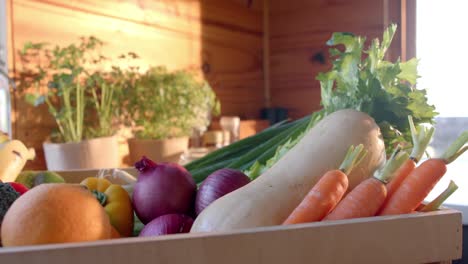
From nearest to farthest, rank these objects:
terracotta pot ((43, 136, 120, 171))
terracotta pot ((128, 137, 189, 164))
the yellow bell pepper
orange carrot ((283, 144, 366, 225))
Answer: orange carrot ((283, 144, 366, 225))
the yellow bell pepper
terracotta pot ((43, 136, 120, 171))
terracotta pot ((128, 137, 189, 164))

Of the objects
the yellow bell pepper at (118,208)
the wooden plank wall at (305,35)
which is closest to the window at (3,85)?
the yellow bell pepper at (118,208)

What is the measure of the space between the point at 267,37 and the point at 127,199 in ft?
7.20

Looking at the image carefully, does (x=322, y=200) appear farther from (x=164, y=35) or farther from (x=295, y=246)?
(x=164, y=35)

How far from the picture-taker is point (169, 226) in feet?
1.62

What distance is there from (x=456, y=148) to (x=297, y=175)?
6.2 inches

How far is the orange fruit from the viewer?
36cm

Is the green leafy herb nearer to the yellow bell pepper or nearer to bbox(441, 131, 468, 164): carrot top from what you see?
bbox(441, 131, 468, 164): carrot top

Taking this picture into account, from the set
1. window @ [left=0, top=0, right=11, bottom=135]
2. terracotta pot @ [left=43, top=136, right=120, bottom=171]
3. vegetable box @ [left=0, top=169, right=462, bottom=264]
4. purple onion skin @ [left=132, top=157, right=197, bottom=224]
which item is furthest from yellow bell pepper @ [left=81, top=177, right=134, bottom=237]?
window @ [left=0, top=0, right=11, bottom=135]

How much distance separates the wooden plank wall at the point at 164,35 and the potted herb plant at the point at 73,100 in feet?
0.17

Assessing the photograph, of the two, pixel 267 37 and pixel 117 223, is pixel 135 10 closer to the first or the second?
pixel 267 37

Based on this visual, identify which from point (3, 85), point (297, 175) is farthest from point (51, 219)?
point (3, 85)

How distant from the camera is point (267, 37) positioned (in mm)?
2672

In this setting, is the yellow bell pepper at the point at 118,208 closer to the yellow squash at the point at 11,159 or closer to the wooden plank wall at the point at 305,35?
the yellow squash at the point at 11,159

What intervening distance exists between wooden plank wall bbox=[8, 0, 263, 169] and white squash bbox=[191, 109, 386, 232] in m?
1.20
